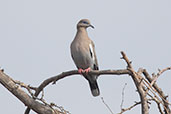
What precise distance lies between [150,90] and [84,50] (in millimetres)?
3403

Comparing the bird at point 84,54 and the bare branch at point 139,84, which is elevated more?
the bird at point 84,54

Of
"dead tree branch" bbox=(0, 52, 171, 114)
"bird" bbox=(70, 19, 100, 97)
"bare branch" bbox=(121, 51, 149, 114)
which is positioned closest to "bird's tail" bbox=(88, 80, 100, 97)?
"bird" bbox=(70, 19, 100, 97)

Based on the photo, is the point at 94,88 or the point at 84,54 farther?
the point at 94,88

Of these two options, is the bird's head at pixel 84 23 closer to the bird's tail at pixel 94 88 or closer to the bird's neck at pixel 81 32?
the bird's neck at pixel 81 32

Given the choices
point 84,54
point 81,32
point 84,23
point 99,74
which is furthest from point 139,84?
point 84,23

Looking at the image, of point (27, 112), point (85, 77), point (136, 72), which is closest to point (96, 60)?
point (85, 77)

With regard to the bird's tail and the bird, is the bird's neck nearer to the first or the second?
the bird

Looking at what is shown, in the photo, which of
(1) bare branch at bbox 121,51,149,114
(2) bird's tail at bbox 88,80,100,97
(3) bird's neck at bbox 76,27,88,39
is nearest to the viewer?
(1) bare branch at bbox 121,51,149,114

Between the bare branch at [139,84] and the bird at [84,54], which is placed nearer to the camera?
the bare branch at [139,84]

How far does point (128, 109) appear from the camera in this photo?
461 cm

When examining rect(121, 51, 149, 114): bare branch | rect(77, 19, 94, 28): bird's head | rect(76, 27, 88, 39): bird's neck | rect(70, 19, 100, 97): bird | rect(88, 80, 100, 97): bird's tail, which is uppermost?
rect(77, 19, 94, 28): bird's head

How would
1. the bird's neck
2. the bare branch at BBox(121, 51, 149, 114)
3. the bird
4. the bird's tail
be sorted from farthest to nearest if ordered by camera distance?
1. the bird's tail
2. the bird's neck
3. the bird
4. the bare branch at BBox(121, 51, 149, 114)

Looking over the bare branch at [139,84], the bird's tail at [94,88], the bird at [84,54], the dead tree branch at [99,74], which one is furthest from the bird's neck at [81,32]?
the bare branch at [139,84]

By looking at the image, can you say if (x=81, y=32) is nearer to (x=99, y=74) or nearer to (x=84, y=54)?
(x=84, y=54)
